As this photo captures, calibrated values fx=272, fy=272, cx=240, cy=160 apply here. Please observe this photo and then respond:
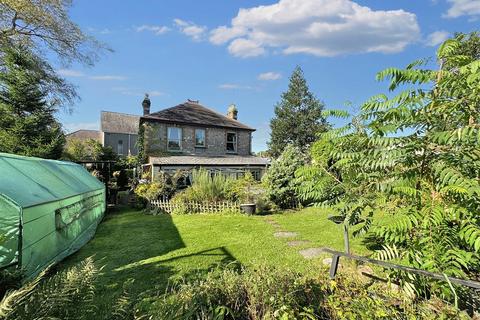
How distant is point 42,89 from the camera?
18797 mm

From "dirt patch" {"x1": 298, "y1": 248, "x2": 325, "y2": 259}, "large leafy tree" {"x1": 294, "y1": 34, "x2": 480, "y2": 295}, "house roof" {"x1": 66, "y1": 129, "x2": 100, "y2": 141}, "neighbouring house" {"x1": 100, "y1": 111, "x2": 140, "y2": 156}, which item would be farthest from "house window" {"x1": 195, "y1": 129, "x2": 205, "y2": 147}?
"house roof" {"x1": 66, "y1": 129, "x2": 100, "y2": 141}

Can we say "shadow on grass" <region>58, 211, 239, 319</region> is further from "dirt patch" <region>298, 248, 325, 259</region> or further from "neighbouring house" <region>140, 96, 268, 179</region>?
"neighbouring house" <region>140, 96, 268, 179</region>

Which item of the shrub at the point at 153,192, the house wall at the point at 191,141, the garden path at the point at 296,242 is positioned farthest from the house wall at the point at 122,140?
the garden path at the point at 296,242

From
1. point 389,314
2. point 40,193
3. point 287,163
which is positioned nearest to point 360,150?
point 389,314

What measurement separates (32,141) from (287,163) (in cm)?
1621

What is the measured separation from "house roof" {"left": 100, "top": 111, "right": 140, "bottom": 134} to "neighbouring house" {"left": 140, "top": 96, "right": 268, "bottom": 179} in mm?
26140

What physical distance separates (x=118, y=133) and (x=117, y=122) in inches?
121

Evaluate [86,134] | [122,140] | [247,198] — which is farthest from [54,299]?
[86,134]

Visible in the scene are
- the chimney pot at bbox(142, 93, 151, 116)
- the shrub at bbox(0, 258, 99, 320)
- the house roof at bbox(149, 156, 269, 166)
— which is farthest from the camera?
the chimney pot at bbox(142, 93, 151, 116)

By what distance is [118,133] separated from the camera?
4803 cm

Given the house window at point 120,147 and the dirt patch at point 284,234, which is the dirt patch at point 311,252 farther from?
the house window at point 120,147

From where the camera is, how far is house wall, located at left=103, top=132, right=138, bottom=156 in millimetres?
47125

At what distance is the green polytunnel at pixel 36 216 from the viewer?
4902mm

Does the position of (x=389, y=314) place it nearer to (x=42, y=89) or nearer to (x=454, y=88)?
(x=454, y=88)
